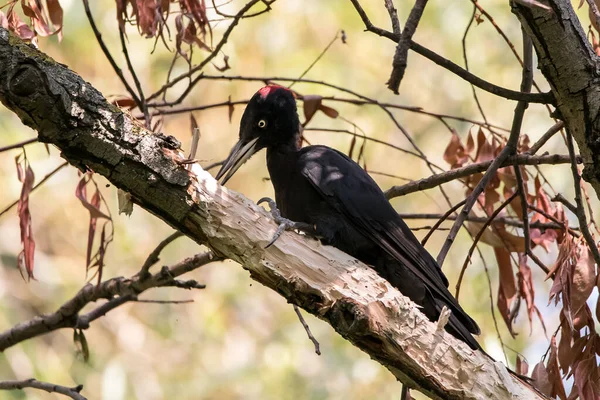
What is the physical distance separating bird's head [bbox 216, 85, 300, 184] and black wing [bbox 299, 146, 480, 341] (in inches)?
12.3

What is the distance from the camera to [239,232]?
282cm

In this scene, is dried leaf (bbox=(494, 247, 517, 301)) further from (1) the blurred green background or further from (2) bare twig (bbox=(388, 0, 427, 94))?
(1) the blurred green background

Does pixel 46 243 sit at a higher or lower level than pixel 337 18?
lower

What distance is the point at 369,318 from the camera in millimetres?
2664

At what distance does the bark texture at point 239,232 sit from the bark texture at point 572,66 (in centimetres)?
82

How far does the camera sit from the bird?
3545 mm

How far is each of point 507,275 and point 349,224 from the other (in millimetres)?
888

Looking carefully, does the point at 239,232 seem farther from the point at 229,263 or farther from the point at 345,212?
the point at 229,263

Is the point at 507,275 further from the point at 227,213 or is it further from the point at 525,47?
the point at 227,213

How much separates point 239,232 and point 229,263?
5.47m

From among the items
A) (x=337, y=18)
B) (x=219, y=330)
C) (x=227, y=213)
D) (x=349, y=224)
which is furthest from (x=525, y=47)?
(x=219, y=330)

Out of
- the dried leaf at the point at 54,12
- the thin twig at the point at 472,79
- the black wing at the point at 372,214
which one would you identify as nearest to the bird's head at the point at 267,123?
the black wing at the point at 372,214

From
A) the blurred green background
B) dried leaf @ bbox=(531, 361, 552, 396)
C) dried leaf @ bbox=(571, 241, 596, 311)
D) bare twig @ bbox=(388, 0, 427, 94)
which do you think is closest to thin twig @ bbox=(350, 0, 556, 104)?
bare twig @ bbox=(388, 0, 427, 94)

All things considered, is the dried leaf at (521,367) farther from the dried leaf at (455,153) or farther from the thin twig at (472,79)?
the thin twig at (472,79)
